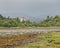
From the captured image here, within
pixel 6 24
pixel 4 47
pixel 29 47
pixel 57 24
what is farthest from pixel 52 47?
pixel 57 24

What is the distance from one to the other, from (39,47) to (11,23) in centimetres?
5262

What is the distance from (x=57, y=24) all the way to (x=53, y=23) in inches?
68.5

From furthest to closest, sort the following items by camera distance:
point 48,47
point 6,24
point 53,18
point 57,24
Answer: point 53,18, point 57,24, point 6,24, point 48,47

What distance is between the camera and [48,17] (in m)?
104

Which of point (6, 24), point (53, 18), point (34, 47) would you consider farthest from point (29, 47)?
point (53, 18)

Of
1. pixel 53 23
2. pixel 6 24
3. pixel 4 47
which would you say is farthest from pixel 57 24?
pixel 4 47

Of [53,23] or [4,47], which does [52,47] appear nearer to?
[4,47]

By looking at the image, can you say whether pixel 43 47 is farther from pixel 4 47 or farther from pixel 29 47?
pixel 4 47

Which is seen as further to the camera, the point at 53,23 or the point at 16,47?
the point at 53,23

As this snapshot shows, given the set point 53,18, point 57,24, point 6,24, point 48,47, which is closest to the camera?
point 48,47

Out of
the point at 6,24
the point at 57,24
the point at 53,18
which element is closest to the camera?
the point at 6,24

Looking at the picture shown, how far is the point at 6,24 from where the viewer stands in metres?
73.2

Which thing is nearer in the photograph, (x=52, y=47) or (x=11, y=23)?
(x=52, y=47)

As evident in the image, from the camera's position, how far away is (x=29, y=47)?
83.8 ft
